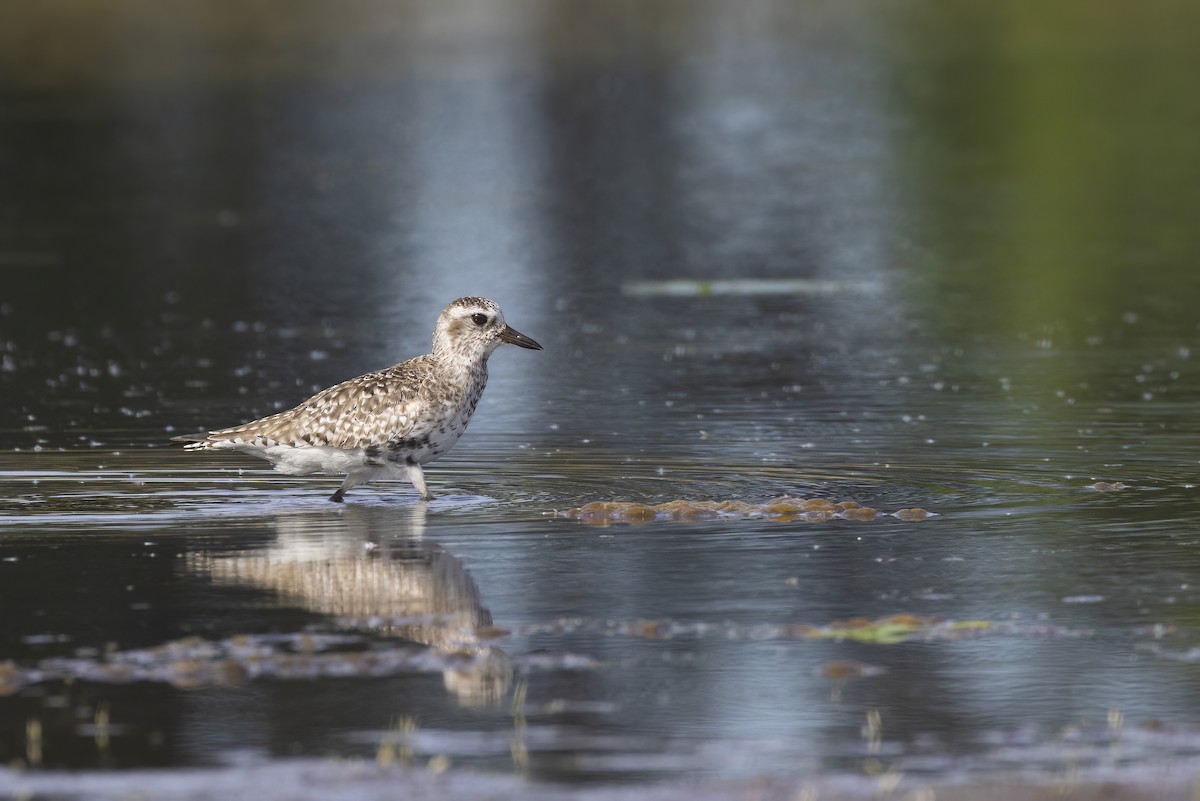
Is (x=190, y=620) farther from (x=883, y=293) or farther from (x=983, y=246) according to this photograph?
(x=983, y=246)

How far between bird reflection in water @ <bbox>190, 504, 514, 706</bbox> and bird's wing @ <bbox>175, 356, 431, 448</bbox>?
0.50 m

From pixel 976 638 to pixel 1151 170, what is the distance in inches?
925

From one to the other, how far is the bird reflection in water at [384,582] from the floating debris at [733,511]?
0.92 meters

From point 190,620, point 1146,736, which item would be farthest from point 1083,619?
point 190,620

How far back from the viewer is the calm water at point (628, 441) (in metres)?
8.16

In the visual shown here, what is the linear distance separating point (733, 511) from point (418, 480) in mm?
1861

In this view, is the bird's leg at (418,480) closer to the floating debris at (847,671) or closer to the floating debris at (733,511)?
the floating debris at (733,511)

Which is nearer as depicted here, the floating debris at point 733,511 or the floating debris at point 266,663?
the floating debris at point 266,663

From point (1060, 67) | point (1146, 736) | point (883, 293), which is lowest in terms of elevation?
point (1146, 736)

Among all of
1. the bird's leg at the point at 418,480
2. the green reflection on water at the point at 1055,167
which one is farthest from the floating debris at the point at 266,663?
the green reflection on water at the point at 1055,167

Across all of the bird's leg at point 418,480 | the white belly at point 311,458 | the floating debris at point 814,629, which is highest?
the white belly at point 311,458

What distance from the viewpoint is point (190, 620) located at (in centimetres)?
959

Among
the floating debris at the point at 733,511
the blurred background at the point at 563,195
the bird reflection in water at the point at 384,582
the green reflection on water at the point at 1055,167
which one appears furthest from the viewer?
the green reflection on water at the point at 1055,167

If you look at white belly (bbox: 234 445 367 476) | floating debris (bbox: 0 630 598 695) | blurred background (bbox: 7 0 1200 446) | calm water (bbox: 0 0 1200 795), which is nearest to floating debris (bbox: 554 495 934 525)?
calm water (bbox: 0 0 1200 795)
